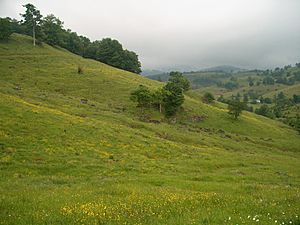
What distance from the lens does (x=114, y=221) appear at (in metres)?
11.4

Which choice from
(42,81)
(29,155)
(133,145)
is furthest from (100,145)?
(42,81)

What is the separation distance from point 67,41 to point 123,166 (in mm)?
131635

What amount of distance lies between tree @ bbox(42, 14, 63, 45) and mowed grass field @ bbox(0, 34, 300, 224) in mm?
45955

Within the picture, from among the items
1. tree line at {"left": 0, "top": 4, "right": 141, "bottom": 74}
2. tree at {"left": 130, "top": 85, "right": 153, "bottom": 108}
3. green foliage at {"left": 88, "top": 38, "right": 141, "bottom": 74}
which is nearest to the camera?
tree at {"left": 130, "top": 85, "right": 153, "bottom": 108}

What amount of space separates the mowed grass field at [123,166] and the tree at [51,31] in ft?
151

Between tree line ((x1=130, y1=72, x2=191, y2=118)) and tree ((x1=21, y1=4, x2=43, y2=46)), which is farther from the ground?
tree ((x1=21, y1=4, x2=43, y2=46))

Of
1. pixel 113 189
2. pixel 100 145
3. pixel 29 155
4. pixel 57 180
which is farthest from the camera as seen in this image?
pixel 100 145

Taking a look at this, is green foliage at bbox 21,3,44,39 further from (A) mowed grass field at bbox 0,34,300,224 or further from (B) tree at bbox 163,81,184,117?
(B) tree at bbox 163,81,184,117

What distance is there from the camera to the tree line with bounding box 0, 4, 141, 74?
12450 centimetres

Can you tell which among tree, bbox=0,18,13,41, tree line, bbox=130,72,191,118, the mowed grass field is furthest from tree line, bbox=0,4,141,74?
tree line, bbox=130,72,191,118

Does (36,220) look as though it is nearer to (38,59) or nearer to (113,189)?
(113,189)

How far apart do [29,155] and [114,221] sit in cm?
1974

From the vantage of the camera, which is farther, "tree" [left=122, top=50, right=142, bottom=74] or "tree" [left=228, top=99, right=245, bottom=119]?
"tree" [left=122, top=50, right=142, bottom=74]

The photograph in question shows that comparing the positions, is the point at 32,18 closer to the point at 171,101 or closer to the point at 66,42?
the point at 66,42
